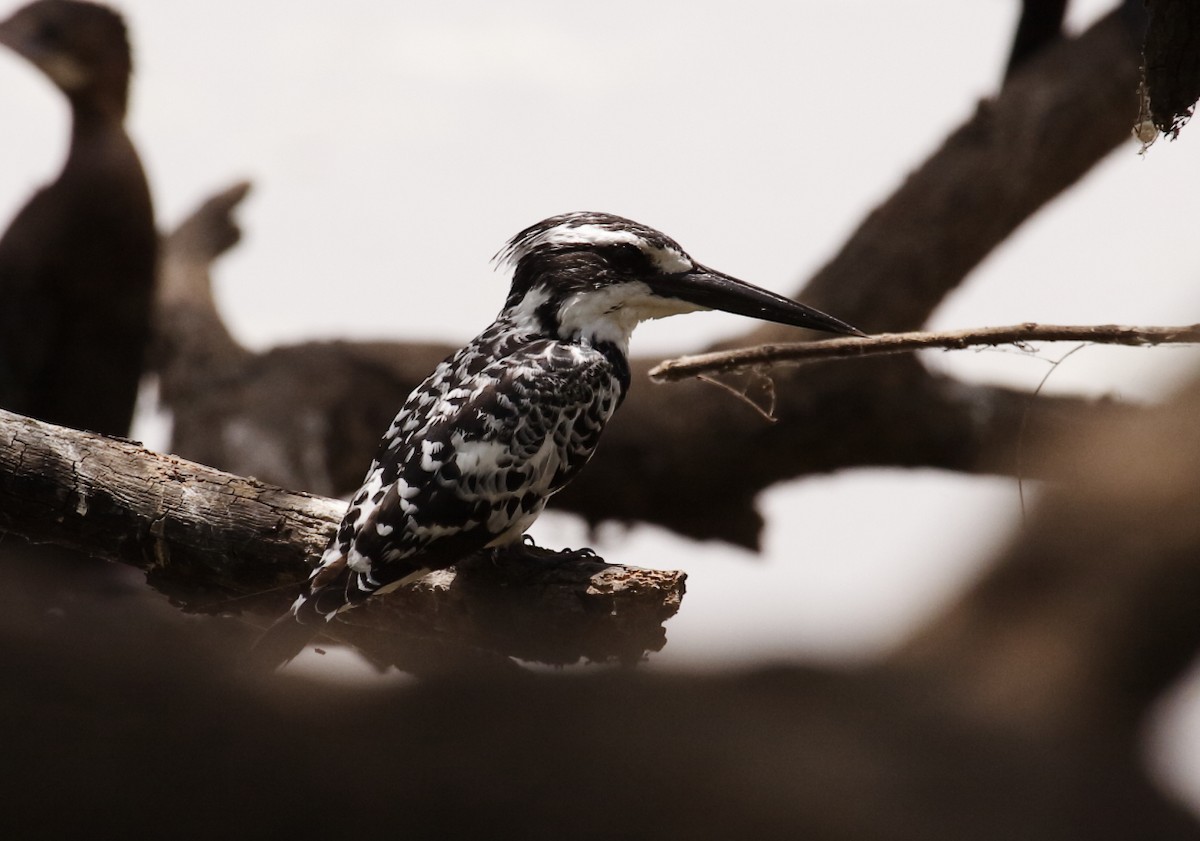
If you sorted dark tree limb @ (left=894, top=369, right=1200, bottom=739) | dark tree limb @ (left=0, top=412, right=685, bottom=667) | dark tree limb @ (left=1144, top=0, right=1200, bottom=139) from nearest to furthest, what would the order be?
dark tree limb @ (left=1144, top=0, right=1200, bottom=139) < dark tree limb @ (left=0, top=412, right=685, bottom=667) < dark tree limb @ (left=894, top=369, right=1200, bottom=739)

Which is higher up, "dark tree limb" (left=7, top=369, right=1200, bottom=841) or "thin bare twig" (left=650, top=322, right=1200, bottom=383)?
"thin bare twig" (left=650, top=322, right=1200, bottom=383)

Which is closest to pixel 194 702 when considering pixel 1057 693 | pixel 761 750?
pixel 761 750

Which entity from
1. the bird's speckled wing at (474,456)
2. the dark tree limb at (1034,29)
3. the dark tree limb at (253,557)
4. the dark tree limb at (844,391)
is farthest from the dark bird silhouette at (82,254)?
the dark tree limb at (1034,29)

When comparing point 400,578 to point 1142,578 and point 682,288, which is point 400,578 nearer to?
point 682,288

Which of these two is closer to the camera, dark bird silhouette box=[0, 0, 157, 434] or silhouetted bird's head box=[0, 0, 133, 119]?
dark bird silhouette box=[0, 0, 157, 434]

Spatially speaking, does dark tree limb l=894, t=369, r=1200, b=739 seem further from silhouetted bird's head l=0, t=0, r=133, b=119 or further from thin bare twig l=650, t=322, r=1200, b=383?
silhouetted bird's head l=0, t=0, r=133, b=119

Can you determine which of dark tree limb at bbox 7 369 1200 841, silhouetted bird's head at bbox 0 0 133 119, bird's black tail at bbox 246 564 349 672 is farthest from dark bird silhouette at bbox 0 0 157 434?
dark tree limb at bbox 7 369 1200 841

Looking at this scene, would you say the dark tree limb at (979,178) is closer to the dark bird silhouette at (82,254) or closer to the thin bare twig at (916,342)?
the dark bird silhouette at (82,254)
